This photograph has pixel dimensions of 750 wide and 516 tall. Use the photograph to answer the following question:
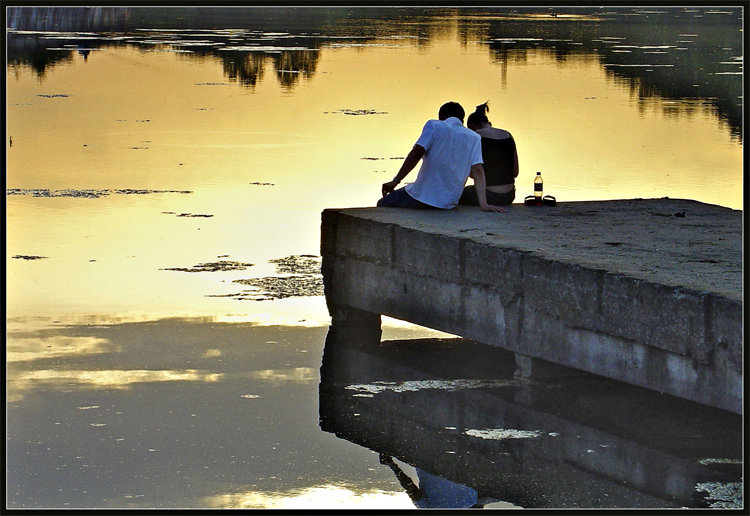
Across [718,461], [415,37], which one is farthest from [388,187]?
[415,37]

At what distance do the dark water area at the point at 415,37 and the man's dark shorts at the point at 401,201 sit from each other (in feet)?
44.7

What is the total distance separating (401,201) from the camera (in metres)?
12.2

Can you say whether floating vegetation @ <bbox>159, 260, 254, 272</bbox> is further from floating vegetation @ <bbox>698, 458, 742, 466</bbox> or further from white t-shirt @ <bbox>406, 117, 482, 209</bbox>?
floating vegetation @ <bbox>698, 458, 742, 466</bbox>

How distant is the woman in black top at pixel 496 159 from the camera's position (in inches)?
494

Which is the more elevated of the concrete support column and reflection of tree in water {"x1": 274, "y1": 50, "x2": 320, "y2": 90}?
the concrete support column

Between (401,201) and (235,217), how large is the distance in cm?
415

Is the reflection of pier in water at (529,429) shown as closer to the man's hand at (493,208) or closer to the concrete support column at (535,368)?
the concrete support column at (535,368)

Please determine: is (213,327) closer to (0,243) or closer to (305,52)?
(0,243)

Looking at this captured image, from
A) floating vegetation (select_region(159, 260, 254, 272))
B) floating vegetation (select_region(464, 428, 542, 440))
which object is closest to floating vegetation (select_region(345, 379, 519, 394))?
floating vegetation (select_region(464, 428, 542, 440))

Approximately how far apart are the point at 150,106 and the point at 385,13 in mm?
57951

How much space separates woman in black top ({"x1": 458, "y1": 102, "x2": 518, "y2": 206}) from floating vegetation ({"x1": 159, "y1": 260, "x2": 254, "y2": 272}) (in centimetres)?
198

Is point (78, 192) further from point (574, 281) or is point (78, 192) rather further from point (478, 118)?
point (574, 281)

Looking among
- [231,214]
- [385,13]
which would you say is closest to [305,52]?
[231,214]

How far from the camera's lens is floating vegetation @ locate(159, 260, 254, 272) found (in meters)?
13.4
